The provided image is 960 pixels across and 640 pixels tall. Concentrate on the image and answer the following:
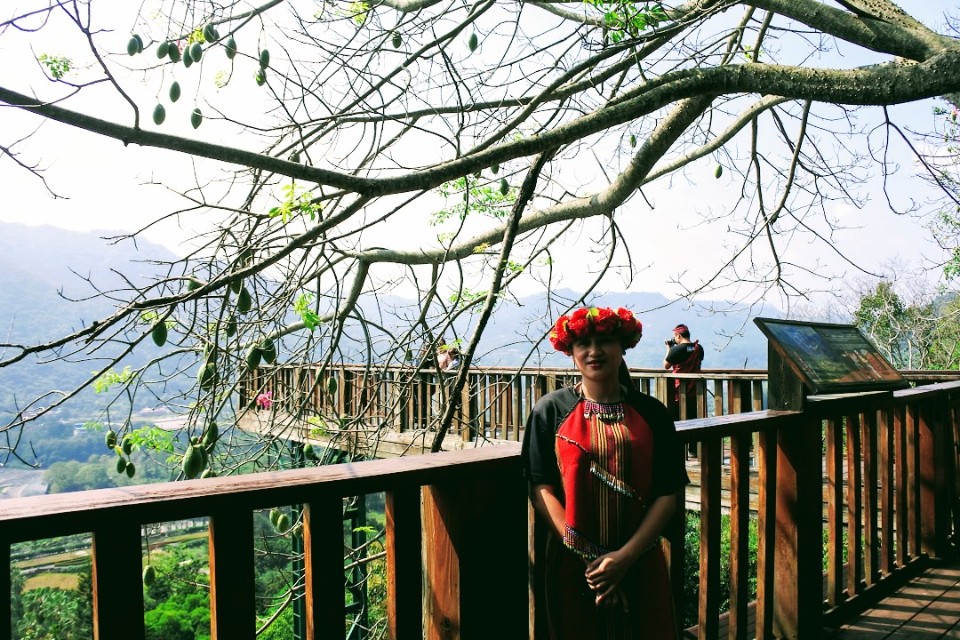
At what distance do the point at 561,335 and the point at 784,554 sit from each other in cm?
162

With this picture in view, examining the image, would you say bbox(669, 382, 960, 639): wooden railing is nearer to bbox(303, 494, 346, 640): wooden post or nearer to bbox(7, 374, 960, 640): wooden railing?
bbox(7, 374, 960, 640): wooden railing

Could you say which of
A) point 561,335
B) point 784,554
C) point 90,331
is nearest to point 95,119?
point 90,331

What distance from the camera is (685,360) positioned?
8.62 meters

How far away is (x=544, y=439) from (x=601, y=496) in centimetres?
20

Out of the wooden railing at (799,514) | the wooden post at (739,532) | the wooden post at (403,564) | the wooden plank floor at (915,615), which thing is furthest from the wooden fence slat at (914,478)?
the wooden post at (403,564)

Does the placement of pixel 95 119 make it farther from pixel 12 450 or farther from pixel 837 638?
pixel 837 638

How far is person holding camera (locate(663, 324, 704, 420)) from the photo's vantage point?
27.8 feet

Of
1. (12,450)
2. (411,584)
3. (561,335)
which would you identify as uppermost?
(561,335)

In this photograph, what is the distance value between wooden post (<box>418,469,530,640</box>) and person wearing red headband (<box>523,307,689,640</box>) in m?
0.09

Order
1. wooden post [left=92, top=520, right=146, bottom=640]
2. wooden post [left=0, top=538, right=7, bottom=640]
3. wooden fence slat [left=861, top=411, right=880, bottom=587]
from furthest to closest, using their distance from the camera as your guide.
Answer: wooden fence slat [left=861, top=411, right=880, bottom=587]
wooden post [left=92, top=520, right=146, bottom=640]
wooden post [left=0, top=538, right=7, bottom=640]

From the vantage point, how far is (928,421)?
172 inches

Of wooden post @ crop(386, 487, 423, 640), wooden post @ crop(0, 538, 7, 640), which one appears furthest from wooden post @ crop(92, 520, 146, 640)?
wooden post @ crop(386, 487, 423, 640)

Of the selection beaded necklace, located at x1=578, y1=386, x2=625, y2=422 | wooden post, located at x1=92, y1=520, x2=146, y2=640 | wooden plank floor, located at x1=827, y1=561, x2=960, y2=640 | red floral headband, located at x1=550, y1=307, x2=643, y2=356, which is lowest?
wooden plank floor, located at x1=827, y1=561, x2=960, y2=640

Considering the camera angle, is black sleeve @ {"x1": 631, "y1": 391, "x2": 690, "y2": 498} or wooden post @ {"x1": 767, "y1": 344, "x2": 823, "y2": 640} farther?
wooden post @ {"x1": 767, "y1": 344, "x2": 823, "y2": 640}
